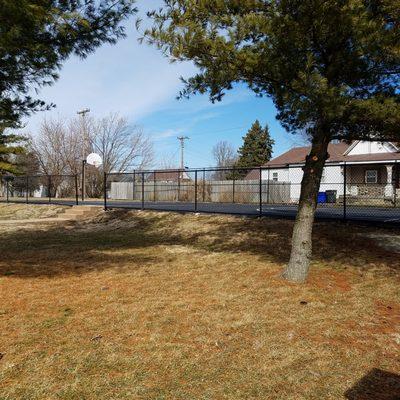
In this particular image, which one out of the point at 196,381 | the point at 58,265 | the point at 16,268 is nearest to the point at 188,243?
the point at 58,265

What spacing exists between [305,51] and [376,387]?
3.84m

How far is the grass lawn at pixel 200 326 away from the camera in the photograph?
283 centimetres

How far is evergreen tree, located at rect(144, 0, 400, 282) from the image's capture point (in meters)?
4.50

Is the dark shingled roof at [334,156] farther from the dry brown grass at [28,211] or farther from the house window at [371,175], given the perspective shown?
the dry brown grass at [28,211]

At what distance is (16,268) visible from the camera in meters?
6.81

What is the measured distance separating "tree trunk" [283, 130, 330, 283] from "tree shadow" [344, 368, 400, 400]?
8.52 ft

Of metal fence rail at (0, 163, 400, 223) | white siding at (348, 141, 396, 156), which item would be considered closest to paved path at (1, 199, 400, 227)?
metal fence rail at (0, 163, 400, 223)

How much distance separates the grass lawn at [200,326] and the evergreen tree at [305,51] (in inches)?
87.1

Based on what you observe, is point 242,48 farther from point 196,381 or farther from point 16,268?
point 16,268

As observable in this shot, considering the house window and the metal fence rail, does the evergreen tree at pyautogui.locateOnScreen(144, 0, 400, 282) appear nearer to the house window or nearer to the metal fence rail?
the metal fence rail

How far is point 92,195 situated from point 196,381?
38.0 m

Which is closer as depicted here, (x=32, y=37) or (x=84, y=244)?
(x=32, y=37)

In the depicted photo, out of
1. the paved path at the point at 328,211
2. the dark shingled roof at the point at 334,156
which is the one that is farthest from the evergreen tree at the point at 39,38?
the dark shingled roof at the point at 334,156

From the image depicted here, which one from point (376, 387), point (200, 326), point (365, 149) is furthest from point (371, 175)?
point (376, 387)
